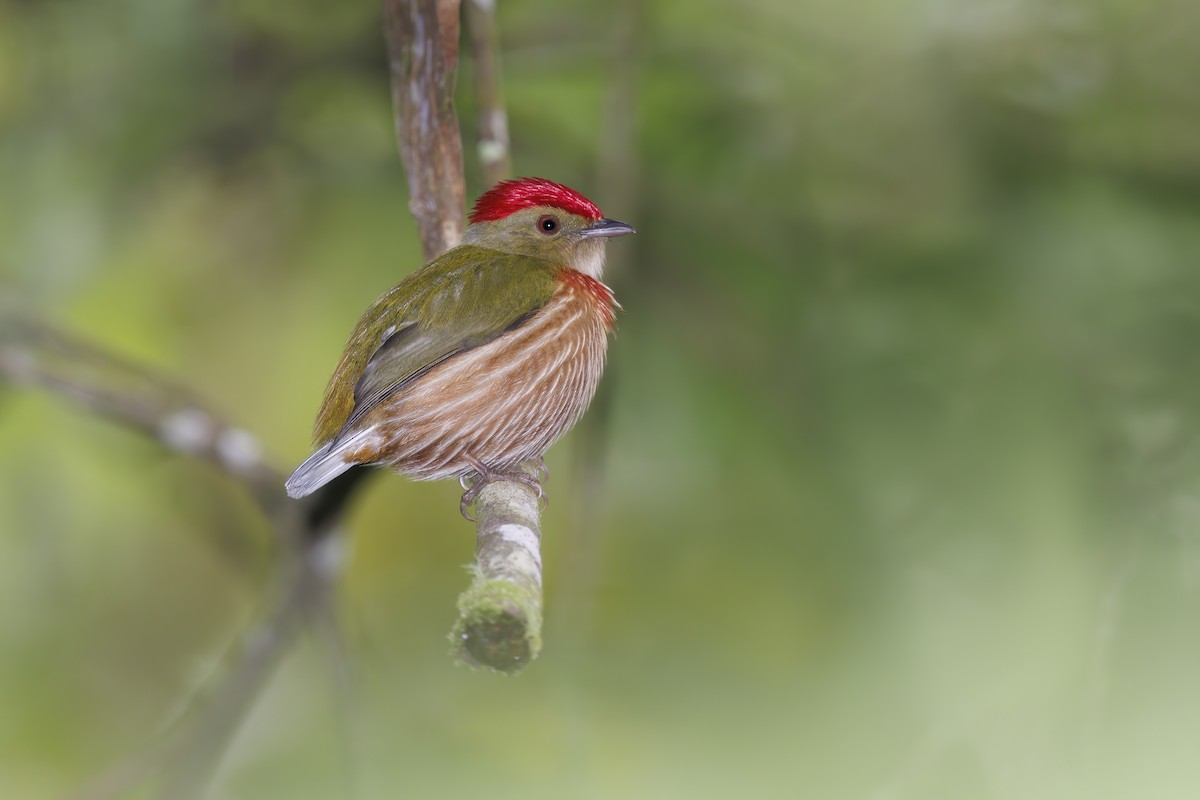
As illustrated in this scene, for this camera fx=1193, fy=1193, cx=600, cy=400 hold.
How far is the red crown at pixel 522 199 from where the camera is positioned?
3.37 metres

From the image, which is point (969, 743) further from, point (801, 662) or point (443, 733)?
point (443, 733)

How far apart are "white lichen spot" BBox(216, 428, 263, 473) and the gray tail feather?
1.79m

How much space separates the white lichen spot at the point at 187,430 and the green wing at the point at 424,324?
5.55 ft

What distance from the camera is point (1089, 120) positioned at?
5.04 m

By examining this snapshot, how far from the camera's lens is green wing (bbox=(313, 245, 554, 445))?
3.10m

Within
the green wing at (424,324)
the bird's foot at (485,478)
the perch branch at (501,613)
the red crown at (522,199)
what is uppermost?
the red crown at (522,199)

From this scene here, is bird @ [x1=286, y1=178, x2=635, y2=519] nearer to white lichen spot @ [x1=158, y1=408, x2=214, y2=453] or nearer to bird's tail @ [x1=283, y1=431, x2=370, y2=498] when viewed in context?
bird's tail @ [x1=283, y1=431, x2=370, y2=498]

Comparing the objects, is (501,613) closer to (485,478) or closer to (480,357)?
(485,478)

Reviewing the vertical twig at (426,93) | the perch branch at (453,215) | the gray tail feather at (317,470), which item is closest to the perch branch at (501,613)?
the perch branch at (453,215)

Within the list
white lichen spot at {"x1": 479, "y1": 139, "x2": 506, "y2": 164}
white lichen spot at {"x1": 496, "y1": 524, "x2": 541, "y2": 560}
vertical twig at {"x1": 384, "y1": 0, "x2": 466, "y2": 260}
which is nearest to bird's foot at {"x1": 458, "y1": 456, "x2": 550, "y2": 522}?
white lichen spot at {"x1": 496, "y1": 524, "x2": 541, "y2": 560}

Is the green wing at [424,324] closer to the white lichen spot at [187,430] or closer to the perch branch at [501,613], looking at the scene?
Answer: the perch branch at [501,613]

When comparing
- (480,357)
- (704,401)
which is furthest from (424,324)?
(704,401)

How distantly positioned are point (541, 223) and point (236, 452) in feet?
6.06

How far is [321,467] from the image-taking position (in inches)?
113
